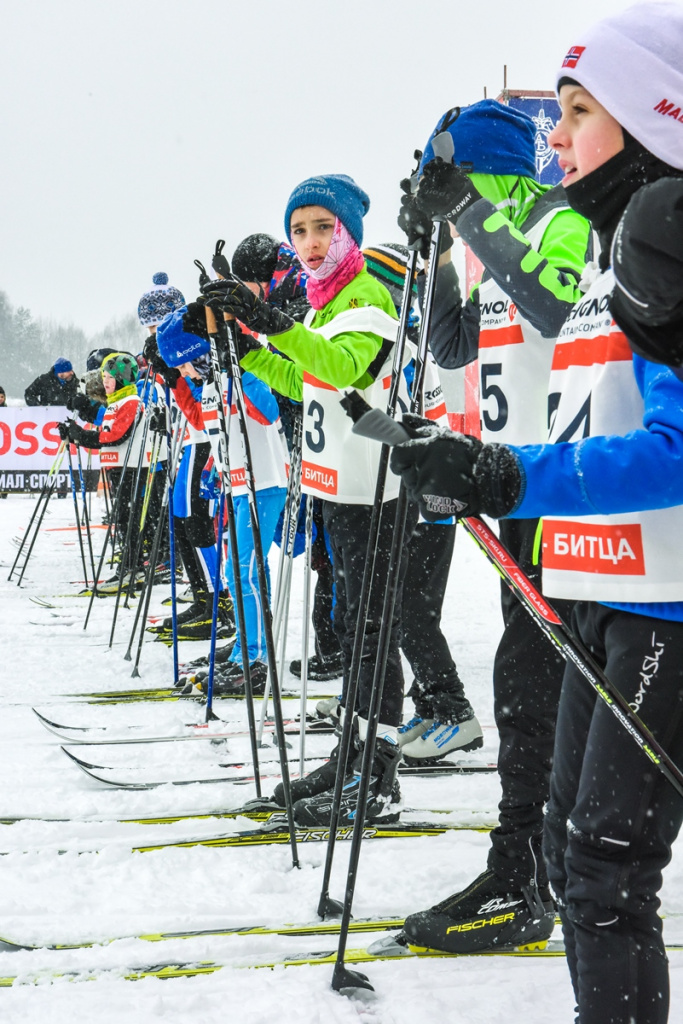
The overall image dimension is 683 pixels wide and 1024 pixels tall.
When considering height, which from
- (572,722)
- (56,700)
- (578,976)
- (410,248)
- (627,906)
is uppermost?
(410,248)

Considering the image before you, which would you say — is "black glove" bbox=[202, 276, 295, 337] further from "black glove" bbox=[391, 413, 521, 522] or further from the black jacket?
the black jacket

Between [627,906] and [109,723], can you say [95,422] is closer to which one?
[109,723]

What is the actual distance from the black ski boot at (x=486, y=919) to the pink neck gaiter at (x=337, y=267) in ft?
6.23

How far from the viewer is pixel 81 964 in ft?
6.79

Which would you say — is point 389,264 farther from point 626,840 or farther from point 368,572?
point 626,840

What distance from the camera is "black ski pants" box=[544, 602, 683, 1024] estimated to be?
1342 mm

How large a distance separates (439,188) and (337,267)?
0.99 m

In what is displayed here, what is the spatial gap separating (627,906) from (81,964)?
134cm

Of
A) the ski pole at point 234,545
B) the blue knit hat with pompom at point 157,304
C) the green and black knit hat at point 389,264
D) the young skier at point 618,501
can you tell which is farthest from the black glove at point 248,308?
the blue knit hat with pompom at point 157,304

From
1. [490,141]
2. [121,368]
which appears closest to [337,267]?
[490,141]

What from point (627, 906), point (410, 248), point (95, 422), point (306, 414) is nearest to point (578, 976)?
point (627, 906)

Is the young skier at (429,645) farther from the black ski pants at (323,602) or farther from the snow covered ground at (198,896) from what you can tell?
the black ski pants at (323,602)

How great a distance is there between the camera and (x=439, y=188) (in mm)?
2053

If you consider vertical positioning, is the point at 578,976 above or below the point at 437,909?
above
